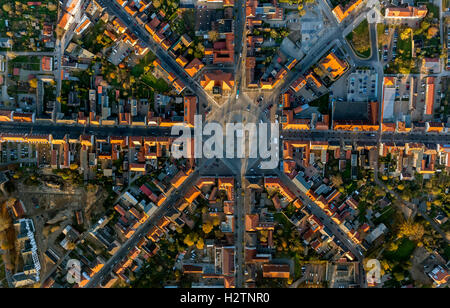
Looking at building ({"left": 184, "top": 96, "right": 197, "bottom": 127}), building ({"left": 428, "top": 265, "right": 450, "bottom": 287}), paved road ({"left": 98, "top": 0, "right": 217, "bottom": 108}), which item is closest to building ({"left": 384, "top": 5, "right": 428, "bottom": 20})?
paved road ({"left": 98, "top": 0, "right": 217, "bottom": 108})

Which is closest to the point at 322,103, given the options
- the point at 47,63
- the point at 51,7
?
the point at 47,63

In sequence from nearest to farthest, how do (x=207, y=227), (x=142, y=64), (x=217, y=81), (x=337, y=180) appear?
(x=217, y=81), (x=207, y=227), (x=337, y=180), (x=142, y=64)

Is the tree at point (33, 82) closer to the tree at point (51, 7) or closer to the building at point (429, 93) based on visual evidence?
the tree at point (51, 7)

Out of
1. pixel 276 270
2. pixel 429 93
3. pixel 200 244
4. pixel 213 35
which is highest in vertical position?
pixel 213 35

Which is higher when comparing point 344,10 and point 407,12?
point 344,10

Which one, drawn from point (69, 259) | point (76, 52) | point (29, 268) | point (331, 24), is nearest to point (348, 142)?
point (331, 24)

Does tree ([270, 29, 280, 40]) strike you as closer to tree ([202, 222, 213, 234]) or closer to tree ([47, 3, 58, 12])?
tree ([202, 222, 213, 234])

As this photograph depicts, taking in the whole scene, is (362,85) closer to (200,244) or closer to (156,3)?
(156,3)
